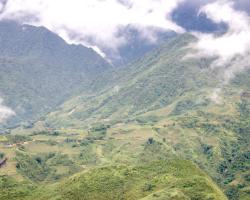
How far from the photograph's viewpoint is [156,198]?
197875 mm

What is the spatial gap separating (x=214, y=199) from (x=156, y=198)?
2017cm

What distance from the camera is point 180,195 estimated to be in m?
198

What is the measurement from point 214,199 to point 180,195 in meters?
12.0

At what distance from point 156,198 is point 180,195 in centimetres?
834

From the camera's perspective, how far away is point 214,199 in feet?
654
